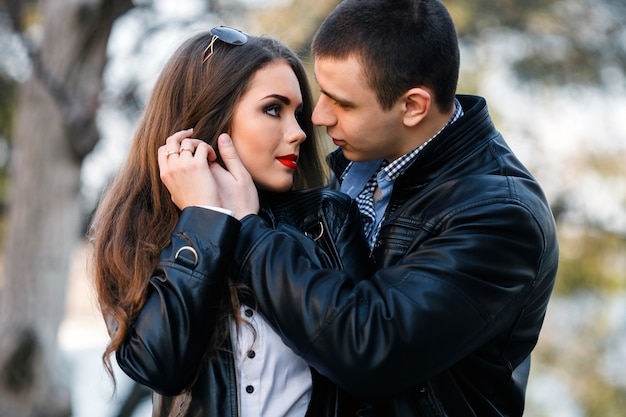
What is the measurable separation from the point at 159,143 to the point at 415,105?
2.51 feet

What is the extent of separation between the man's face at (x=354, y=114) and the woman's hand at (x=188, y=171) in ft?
1.10

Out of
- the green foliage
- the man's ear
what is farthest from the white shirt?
the green foliage

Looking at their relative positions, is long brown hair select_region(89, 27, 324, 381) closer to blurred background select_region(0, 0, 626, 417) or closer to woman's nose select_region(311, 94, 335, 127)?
woman's nose select_region(311, 94, 335, 127)

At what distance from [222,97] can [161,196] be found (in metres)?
0.33

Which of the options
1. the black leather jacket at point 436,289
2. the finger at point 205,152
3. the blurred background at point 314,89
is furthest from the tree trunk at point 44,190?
the black leather jacket at point 436,289

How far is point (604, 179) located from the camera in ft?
27.1

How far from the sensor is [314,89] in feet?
22.1

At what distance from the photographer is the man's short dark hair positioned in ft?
7.38

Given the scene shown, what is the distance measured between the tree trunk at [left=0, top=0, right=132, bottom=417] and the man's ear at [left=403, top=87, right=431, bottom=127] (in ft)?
15.9

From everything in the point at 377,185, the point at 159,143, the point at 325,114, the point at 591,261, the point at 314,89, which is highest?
the point at 325,114

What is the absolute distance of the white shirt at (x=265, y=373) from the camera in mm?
2213

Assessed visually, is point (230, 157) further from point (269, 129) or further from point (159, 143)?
point (159, 143)

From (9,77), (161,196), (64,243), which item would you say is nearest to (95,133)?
(64,243)

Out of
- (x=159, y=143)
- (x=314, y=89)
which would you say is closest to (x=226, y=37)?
(x=159, y=143)
